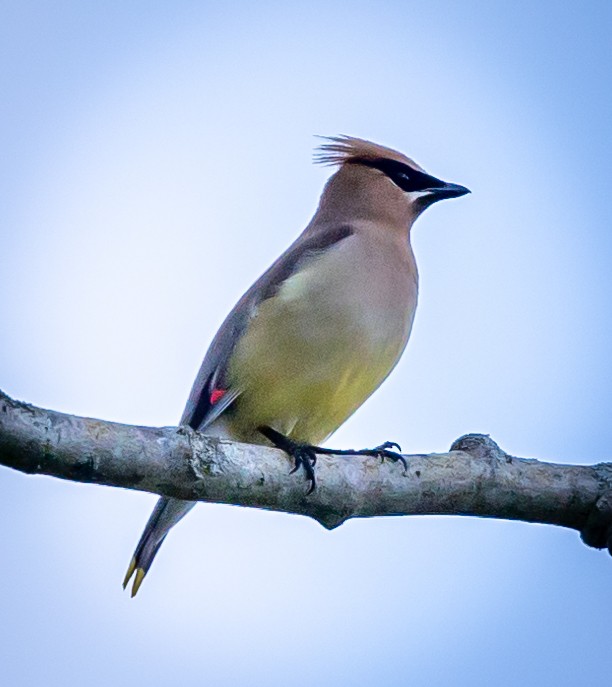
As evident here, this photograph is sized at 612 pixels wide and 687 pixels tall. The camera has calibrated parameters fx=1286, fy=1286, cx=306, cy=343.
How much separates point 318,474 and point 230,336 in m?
1.44

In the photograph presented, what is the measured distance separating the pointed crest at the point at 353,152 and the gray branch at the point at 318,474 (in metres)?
2.37

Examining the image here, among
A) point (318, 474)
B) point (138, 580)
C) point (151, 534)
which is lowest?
point (138, 580)

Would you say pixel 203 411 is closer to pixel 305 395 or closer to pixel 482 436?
pixel 305 395

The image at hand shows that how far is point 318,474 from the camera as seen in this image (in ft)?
12.6

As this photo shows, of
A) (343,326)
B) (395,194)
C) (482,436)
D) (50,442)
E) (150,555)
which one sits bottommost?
(150,555)

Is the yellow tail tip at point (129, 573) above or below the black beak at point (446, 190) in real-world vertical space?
below

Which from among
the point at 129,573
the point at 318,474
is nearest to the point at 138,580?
the point at 129,573

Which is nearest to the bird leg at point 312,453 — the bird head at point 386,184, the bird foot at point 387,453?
the bird foot at point 387,453

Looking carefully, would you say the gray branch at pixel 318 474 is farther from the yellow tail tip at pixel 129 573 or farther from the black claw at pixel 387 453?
the yellow tail tip at pixel 129 573

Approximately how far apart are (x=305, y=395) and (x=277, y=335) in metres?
0.25

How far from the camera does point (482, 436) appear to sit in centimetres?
415

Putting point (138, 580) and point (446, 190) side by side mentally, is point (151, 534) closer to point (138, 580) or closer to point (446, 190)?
point (138, 580)

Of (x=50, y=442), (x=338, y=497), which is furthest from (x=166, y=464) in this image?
(x=338, y=497)

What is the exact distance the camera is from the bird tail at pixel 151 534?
4.97 metres
